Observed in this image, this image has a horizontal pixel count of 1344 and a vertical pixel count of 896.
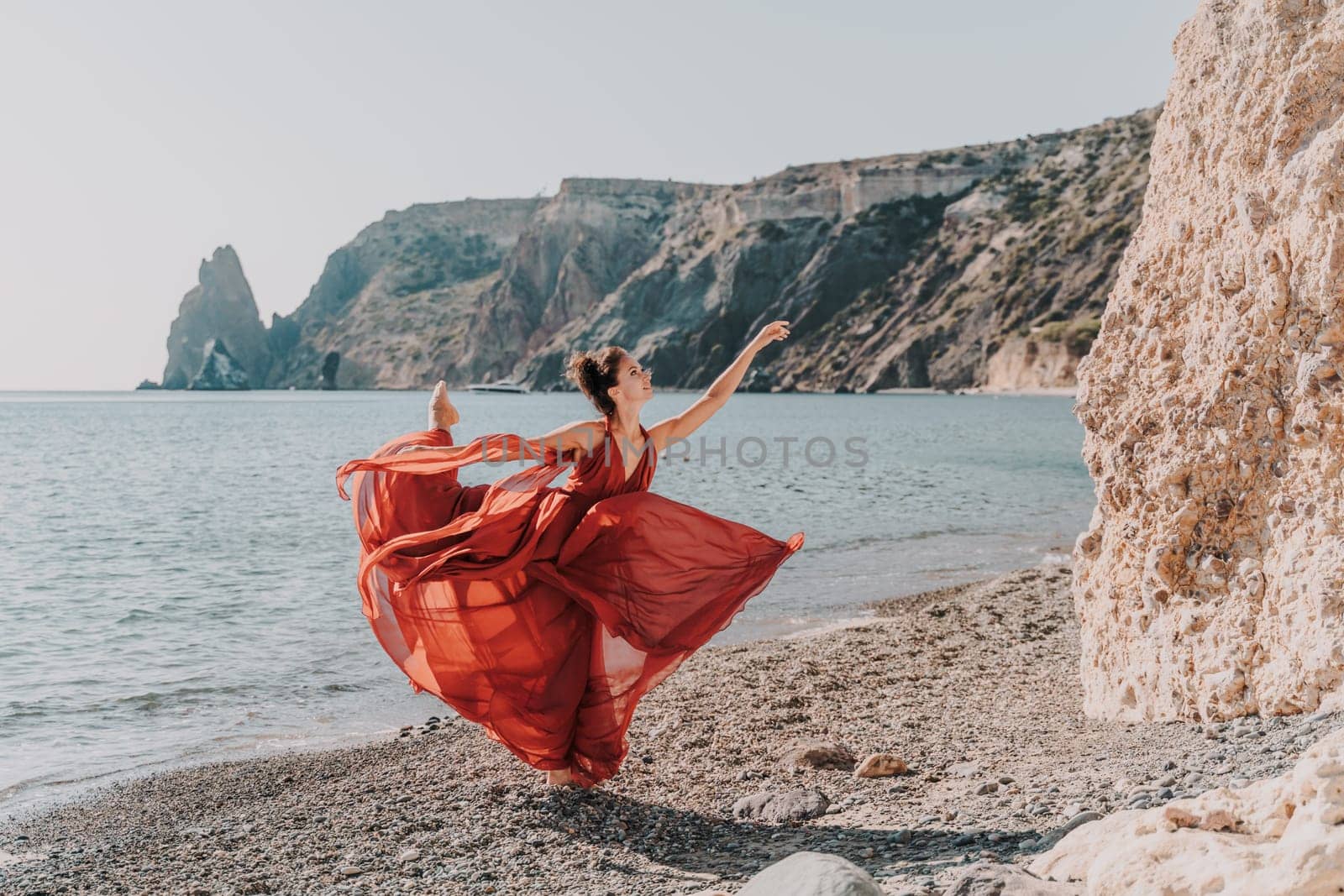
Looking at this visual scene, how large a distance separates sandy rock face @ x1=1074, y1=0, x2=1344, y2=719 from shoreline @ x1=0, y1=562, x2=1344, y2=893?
0.35 metres

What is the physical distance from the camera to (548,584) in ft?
18.6

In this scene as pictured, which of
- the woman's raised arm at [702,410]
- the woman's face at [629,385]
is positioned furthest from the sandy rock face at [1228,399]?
the woman's face at [629,385]

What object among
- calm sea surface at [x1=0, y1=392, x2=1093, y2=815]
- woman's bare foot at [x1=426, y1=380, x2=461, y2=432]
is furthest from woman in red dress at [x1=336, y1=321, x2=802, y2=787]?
calm sea surface at [x1=0, y1=392, x2=1093, y2=815]

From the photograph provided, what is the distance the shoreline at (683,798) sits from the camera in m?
4.57

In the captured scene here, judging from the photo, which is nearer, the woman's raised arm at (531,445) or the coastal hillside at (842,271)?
the woman's raised arm at (531,445)

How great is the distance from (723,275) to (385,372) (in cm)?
7523

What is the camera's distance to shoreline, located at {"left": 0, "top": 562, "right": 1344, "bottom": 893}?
180 inches

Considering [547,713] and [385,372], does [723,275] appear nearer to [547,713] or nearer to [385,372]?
[385,372]

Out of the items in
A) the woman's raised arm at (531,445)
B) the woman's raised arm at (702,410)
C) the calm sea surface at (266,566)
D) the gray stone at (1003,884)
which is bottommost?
the calm sea surface at (266,566)

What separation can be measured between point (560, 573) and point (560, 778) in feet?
4.14

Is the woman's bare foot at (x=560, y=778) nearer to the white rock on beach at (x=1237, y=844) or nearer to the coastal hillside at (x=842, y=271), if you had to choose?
the white rock on beach at (x=1237, y=844)

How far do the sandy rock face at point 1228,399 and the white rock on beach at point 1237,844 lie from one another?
1.62 meters

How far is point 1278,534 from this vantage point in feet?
16.3

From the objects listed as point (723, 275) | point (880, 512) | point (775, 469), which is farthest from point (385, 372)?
point (880, 512)
